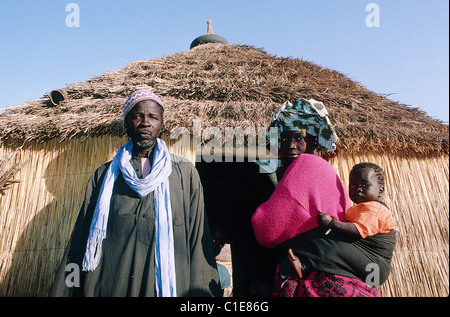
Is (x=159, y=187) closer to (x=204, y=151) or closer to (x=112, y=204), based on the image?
(x=112, y=204)

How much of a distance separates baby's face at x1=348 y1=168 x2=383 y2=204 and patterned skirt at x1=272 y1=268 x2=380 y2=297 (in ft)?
1.64

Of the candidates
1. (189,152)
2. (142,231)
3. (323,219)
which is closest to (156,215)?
(142,231)

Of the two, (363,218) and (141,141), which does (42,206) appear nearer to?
(141,141)

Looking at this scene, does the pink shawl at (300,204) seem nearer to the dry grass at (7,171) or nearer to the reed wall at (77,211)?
the reed wall at (77,211)

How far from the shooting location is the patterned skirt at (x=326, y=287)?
169 cm

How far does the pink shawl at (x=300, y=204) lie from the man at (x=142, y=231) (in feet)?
1.70

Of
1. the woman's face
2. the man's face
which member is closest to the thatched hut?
the man's face

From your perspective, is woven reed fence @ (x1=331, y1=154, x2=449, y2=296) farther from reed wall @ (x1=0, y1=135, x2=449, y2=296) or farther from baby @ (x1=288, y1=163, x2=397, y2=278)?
baby @ (x1=288, y1=163, x2=397, y2=278)

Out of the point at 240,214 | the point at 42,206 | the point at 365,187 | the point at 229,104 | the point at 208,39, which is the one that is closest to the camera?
the point at 365,187

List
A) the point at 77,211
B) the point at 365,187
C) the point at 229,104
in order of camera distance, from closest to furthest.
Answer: the point at 365,187
the point at 77,211
the point at 229,104

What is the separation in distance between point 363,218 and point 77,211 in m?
2.92

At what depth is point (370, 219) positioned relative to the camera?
1725 mm

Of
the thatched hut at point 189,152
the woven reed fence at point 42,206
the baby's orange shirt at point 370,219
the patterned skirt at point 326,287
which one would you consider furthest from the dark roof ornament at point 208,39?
the patterned skirt at point 326,287
